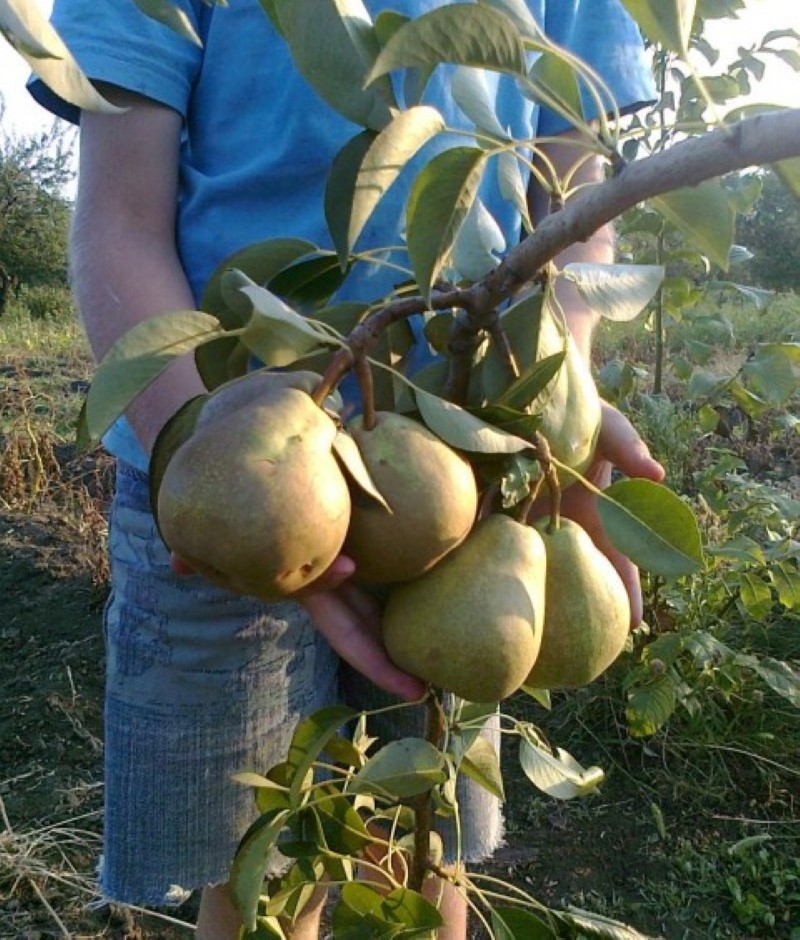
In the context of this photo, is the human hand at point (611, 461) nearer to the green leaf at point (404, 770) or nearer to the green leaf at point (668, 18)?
the green leaf at point (404, 770)

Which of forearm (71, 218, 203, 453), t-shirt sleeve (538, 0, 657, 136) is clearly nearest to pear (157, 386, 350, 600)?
forearm (71, 218, 203, 453)

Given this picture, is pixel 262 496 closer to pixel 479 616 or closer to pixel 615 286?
pixel 479 616

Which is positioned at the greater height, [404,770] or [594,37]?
[594,37]

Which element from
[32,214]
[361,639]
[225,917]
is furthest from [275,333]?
[32,214]

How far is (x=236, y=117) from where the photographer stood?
1258 mm

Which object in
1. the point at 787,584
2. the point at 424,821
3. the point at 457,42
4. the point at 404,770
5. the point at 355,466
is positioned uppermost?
the point at 457,42

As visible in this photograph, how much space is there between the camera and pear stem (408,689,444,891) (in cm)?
90

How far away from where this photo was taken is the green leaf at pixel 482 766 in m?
0.99

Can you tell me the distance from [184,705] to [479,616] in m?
0.79

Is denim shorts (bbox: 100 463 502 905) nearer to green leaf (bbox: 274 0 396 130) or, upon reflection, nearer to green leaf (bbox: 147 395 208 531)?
green leaf (bbox: 147 395 208 531)

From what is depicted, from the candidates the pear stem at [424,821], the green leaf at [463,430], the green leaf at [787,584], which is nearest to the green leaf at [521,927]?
the pear stem at [424,821]

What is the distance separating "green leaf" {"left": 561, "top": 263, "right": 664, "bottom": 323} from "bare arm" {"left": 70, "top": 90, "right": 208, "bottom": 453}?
54 cm

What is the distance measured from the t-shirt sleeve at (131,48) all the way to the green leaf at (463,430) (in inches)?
26.8

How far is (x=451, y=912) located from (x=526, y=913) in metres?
0.58
